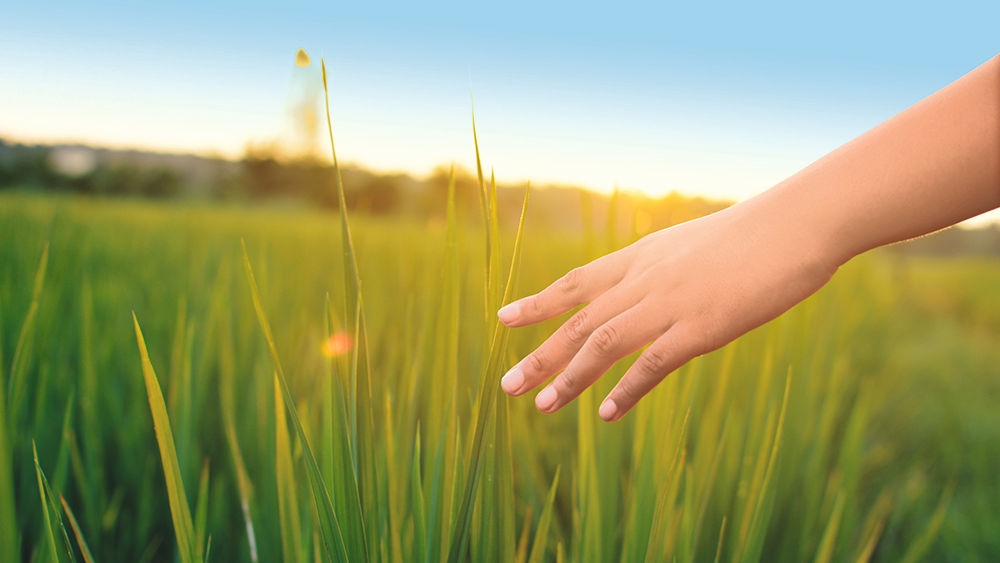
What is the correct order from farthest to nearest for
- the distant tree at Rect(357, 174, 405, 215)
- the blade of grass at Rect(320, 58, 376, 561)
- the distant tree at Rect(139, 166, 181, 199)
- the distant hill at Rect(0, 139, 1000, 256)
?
1. the distant tree at Rect(357, 174, 405, 215)
2. the distant tree at Rect(139, 166, 181, 199)
3. the distant hill at Rect(0, 139, 1000, 256)
4. the blade of grass at Rect(320, 58, 376, 561)

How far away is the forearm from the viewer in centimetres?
40

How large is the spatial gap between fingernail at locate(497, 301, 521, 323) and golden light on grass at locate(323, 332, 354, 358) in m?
0.09

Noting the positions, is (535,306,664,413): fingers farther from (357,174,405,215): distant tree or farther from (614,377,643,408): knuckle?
(357,174,405,215): distant tree

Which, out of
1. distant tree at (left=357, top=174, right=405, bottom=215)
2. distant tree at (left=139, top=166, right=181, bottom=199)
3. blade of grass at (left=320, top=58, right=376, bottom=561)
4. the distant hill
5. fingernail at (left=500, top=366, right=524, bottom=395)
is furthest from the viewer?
distant tree at (left=357, top=174, right=405, bottom=215)

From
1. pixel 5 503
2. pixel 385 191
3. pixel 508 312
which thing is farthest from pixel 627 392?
pixel 385 191

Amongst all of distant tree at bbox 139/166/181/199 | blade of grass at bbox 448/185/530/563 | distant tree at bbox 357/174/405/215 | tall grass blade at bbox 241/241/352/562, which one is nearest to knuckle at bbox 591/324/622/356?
blade of grass at bbox 448/185/530/563

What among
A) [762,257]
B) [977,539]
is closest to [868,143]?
[762,257]

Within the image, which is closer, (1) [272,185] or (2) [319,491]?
(2) [319,491]

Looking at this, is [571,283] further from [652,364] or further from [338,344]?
[338,344]

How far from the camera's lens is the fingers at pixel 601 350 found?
49cm

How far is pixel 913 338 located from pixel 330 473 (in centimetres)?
424

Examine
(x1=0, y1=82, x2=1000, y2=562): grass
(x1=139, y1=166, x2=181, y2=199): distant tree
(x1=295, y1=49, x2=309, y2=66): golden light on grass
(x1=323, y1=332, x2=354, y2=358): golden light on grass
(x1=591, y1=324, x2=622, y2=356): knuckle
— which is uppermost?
(x1=139, y1=166, x2=181, y2=199): distant tree

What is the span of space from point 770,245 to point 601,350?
0.15 m

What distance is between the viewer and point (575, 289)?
1.78 ft
